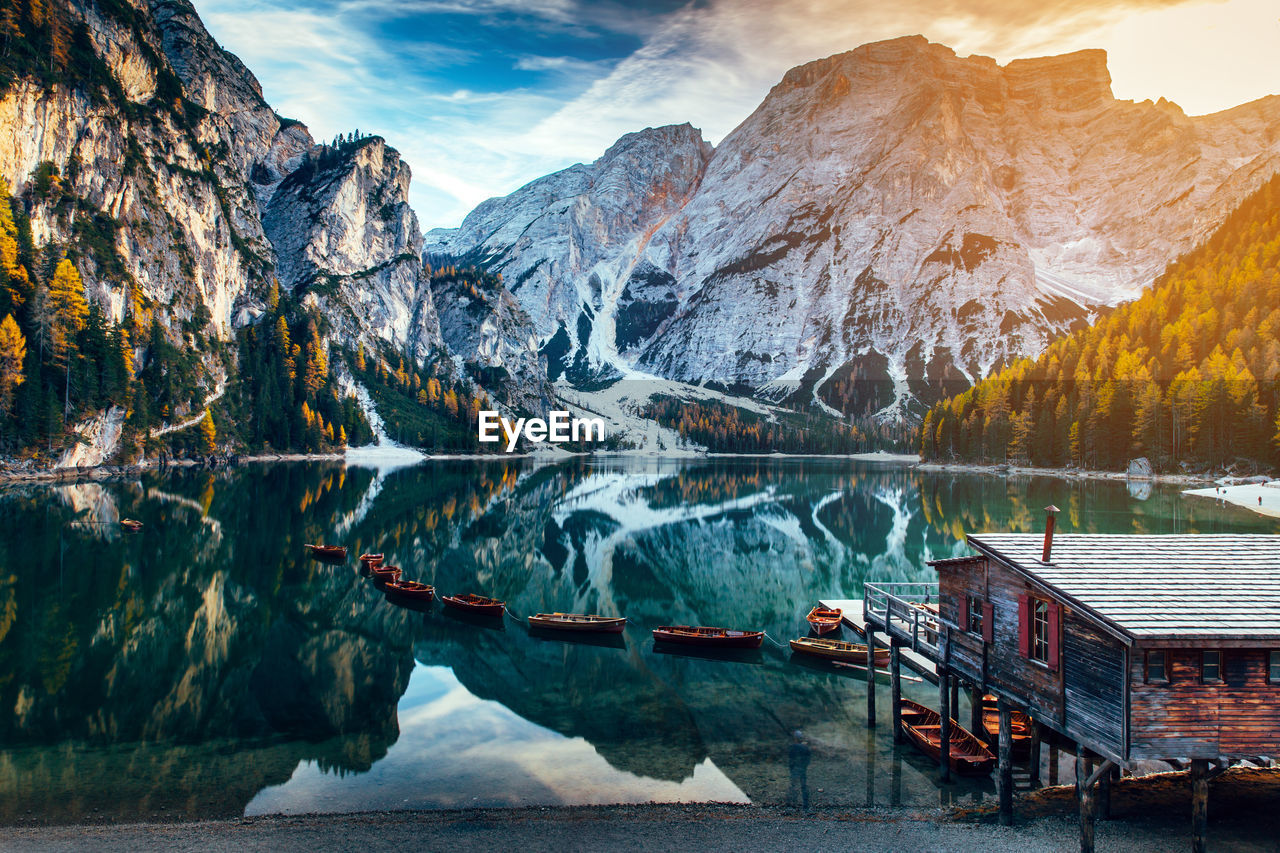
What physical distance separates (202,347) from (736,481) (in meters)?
143

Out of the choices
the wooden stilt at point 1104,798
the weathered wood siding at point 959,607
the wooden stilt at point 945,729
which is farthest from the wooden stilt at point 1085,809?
the wooden stilt at point 945,729

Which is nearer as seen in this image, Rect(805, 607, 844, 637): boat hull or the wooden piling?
the wooden piling

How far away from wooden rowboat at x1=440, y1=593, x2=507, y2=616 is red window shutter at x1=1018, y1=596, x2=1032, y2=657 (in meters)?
32.3

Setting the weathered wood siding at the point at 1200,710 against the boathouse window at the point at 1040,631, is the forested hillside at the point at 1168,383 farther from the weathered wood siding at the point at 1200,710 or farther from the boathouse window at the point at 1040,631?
the boathouse window at the point at 1040,631

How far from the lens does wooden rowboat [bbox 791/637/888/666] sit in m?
34.7

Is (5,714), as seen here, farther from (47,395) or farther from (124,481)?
(47,395)

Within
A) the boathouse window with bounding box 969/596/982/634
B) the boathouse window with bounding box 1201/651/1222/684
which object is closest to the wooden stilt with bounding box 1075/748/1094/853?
the boathouse window with bounding box 1201/651/1222/684

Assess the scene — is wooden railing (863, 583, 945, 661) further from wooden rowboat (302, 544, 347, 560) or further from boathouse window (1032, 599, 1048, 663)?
wooden rowboat (302, 544, 347, 560)

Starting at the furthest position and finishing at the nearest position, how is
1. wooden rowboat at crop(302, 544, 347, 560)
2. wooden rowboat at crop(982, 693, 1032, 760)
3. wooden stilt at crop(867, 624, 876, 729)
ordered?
wooden rowboat at crop(302, 544, 347, 560), wooden stilt at crop(867, 624, 876, 729), wooden rowboat at crop(982, 693, 1032, 760)

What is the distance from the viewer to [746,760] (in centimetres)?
2489

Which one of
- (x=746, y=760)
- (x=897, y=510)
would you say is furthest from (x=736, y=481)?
(x=746, y=760)

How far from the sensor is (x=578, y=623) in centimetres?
4153

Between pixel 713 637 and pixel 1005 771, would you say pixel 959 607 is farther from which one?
pixel 713 637

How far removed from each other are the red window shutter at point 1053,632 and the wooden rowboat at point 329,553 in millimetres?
55701
